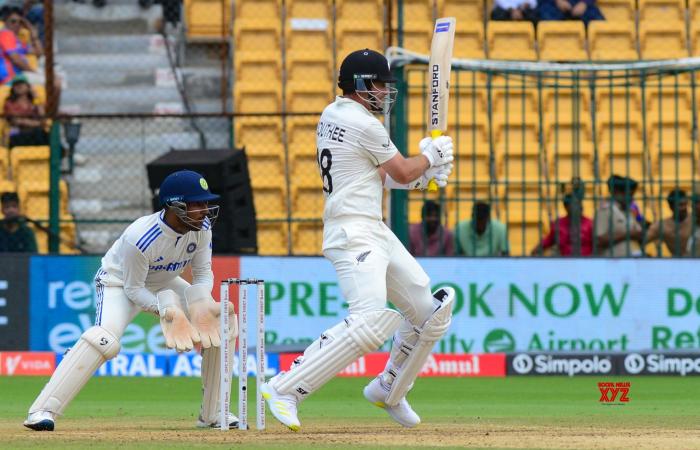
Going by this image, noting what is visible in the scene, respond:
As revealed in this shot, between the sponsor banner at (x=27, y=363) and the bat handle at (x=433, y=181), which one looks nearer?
the bat handle at (x=433, y=181)

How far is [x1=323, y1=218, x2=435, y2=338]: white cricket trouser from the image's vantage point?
270 inches

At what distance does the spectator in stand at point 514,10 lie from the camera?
50.2 feet

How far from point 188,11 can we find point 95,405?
705 centimetres

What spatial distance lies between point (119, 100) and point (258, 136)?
2048 mm

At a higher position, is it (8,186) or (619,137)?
(619,137)

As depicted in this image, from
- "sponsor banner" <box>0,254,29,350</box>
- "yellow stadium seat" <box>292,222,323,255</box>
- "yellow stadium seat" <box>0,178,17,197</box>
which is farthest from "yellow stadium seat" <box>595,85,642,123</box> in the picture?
"sponsor banner" <box>0,254,29,350</box>

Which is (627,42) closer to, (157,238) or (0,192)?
(0,192)

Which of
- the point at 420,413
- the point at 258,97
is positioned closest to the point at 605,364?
the point at 420,413

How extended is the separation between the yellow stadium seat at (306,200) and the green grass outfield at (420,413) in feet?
7.98

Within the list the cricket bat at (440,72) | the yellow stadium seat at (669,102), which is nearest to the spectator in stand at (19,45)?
the yellow stadium seat at (669,102)

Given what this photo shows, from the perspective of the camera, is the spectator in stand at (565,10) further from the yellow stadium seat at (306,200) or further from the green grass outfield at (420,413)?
the green grass outfield at (420,413)

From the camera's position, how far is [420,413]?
8539mm

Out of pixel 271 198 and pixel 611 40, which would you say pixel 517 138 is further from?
pixel 271 198

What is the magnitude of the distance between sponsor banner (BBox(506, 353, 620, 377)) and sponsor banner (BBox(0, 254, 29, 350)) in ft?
13.1
